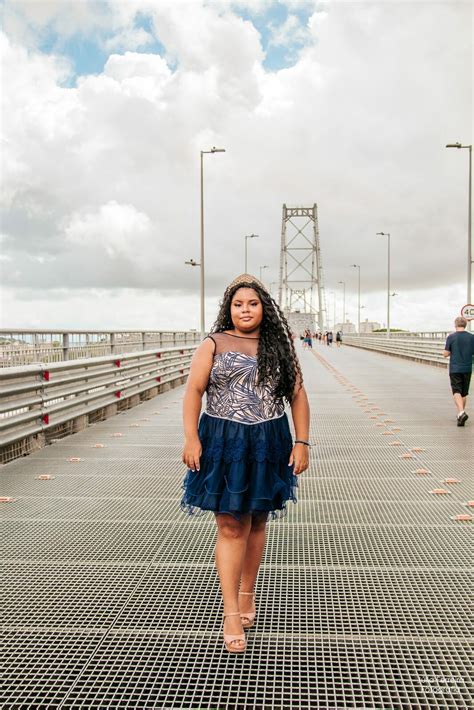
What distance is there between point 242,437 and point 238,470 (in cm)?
15

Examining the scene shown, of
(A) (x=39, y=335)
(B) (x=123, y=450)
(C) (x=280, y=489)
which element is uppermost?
(A) (x=39, y=335)

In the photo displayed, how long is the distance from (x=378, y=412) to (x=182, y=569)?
881cm

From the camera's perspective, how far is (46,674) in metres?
2.97

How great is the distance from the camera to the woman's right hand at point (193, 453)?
3.20 metres

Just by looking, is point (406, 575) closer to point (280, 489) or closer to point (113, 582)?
point (280, 489)

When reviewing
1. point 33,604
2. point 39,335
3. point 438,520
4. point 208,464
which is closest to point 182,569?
point 33,604

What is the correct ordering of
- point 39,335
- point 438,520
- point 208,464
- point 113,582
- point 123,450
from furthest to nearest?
point 39,335
point 123,450
point 438,520
point 113,582
point 208,464

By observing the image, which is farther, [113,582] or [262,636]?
[113,582]

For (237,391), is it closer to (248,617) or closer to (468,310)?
(248,617)

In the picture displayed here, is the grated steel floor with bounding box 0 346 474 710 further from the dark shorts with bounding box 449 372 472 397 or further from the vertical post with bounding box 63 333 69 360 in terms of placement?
the dark shorts with bounding box 449 372 472 397

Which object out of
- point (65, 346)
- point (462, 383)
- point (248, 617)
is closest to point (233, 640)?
point (248, 617)

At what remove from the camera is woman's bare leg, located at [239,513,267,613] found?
11.0 feet

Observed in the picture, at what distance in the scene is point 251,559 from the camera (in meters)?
3.40

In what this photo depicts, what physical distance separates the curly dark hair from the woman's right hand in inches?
15.8
